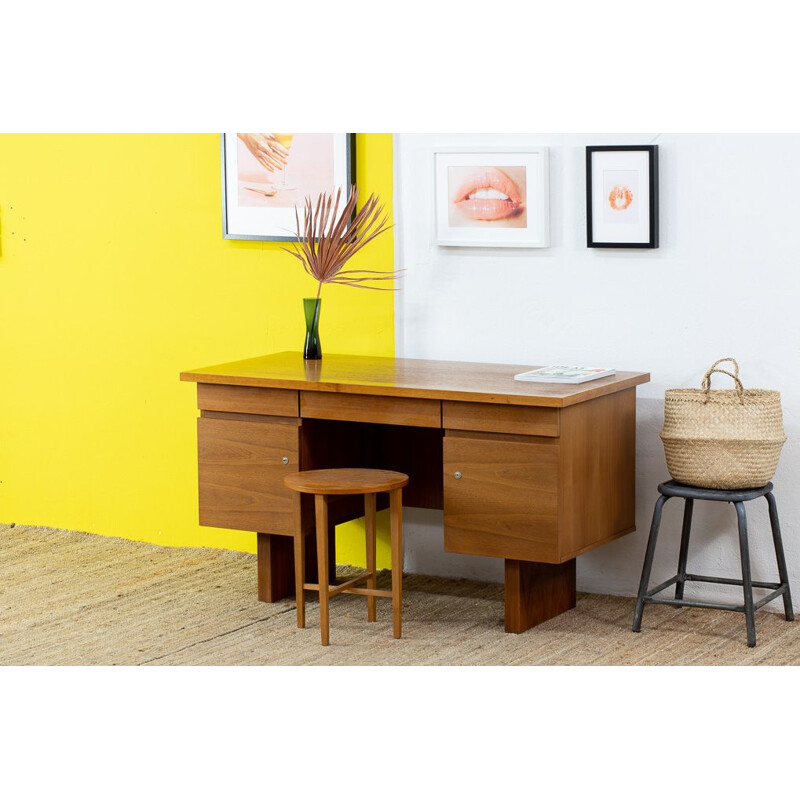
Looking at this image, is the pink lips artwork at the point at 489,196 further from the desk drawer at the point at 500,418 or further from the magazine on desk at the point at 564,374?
the desk drawer at the point at 500,418

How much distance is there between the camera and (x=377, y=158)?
204 inches

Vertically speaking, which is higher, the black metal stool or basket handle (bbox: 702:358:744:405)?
basket handle (bbox: 702:358:744:405)

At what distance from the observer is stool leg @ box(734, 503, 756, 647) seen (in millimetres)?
4395

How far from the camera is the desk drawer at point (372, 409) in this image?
4480 millimetres

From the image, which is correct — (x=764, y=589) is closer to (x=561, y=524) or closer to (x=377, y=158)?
(x=561, y=524)

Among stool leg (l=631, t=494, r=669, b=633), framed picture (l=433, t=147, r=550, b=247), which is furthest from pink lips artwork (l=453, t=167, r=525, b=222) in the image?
stool leg (l=631, t=494, r=669, b=633)

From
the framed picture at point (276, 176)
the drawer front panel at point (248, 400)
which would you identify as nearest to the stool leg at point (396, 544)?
the drawer front panel at point (248, 400)

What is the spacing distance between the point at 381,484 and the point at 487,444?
0.35m

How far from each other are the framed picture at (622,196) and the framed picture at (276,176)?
3.03ft

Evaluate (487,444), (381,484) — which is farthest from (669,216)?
(381,484)

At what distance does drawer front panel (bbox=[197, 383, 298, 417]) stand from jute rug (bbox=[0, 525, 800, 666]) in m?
0.69

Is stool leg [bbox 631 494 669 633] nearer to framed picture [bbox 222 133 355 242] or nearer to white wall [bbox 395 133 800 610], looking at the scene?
white wall [bbox 395 133 800 610]

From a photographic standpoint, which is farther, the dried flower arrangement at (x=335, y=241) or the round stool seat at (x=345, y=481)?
the dried flower arrangement at (x=335, y=241)

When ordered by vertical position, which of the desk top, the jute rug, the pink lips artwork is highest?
the pink lips artwork
